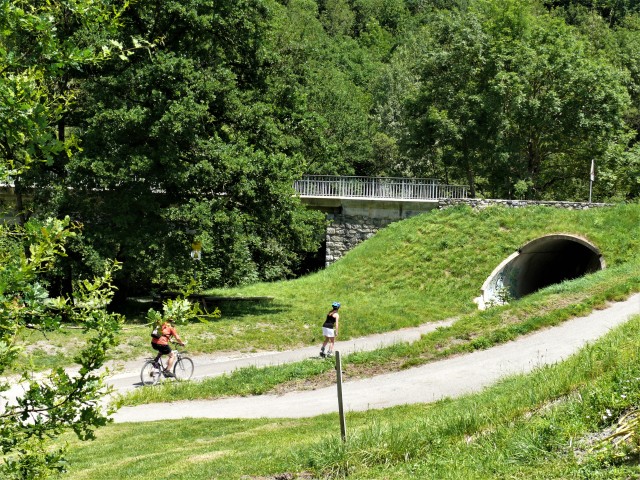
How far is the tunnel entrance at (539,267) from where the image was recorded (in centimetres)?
2958

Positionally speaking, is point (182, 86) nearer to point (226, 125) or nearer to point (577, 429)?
point (226, 125)

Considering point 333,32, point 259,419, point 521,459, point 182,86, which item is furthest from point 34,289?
point 333,32

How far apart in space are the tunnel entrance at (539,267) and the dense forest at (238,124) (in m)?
6.52

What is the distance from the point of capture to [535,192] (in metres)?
44.4

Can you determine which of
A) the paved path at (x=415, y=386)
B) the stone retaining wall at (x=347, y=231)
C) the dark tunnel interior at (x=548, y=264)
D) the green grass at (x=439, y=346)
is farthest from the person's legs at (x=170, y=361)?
the stone retaining wall at (x=347, y=231)

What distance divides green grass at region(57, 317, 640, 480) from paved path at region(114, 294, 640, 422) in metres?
2.17

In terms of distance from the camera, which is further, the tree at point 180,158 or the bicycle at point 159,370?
the tree at point 180,158

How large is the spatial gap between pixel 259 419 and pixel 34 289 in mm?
9254

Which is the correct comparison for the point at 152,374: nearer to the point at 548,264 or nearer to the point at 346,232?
the point at 548,264

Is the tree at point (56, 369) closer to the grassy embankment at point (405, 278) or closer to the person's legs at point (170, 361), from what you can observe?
the person's legs at point (170, 361)

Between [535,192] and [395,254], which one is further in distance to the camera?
[535,192]

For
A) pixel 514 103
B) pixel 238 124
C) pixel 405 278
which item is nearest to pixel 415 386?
pixel 238 124

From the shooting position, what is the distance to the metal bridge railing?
39375 mm

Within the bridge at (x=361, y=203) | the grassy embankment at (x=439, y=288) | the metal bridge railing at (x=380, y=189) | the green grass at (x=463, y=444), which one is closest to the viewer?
the green grass at (x=463, y=444)
